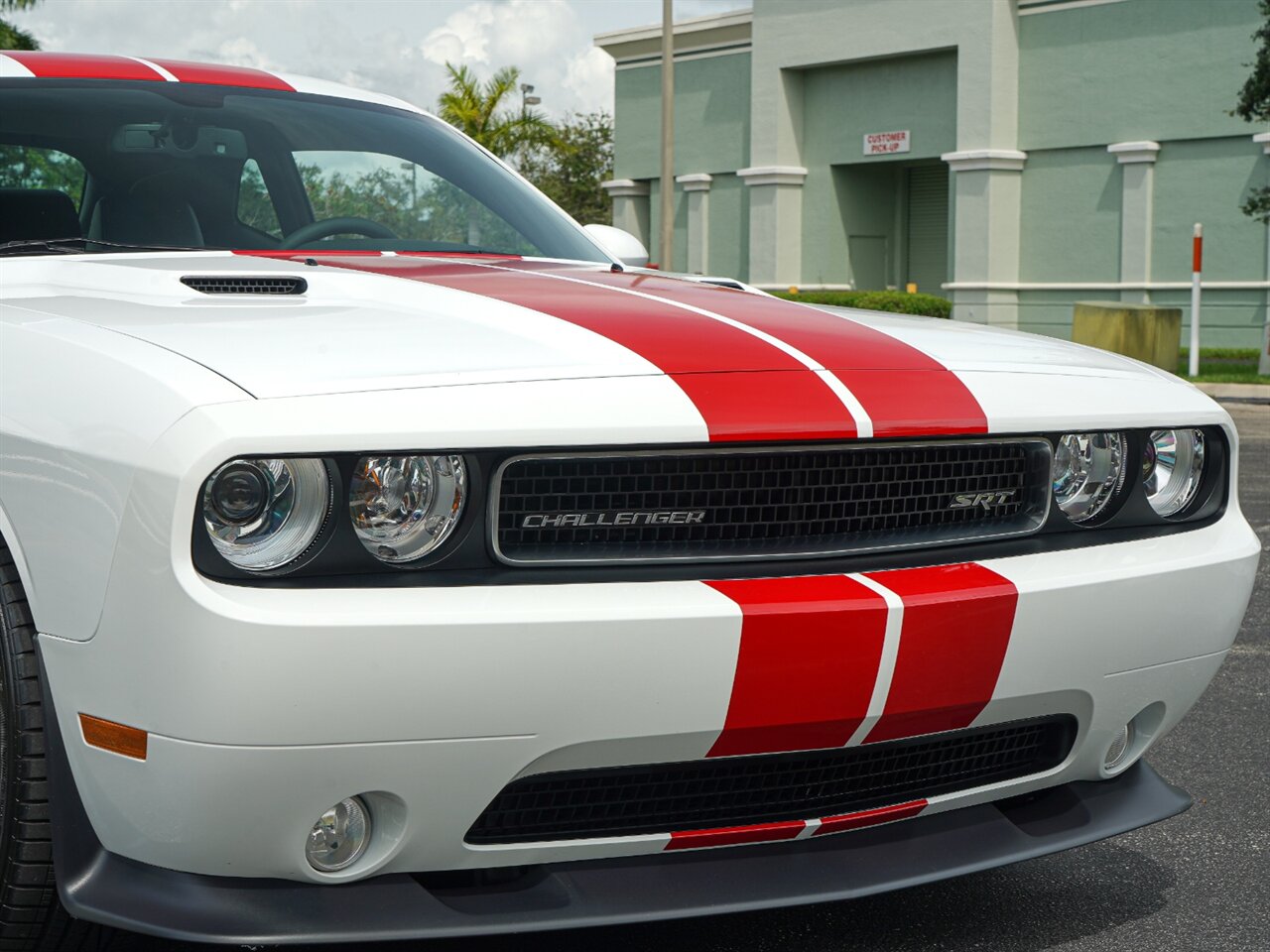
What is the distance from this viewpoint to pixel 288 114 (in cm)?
384

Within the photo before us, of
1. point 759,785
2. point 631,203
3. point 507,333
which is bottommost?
point 759,785

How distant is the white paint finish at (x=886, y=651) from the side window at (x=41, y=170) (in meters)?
1.96

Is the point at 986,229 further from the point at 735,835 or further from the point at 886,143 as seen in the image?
the point at 735,835

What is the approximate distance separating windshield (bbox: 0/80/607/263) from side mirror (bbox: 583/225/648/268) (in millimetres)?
101

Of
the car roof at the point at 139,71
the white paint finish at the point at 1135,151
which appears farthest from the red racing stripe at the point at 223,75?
the white paint finish at the point at 1135,151

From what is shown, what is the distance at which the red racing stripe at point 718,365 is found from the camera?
2.26 m

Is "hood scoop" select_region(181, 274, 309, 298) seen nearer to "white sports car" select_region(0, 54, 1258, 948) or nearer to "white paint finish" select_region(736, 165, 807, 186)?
"white sports car" select_region(0, 54, 1258, 948)

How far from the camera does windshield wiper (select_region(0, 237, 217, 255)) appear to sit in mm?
3225

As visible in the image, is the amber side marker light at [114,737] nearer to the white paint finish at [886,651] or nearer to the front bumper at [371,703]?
the front bumper at [371,703]

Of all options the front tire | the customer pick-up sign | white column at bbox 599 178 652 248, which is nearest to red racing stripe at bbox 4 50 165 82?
the front tire

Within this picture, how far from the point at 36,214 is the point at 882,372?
1.82 m

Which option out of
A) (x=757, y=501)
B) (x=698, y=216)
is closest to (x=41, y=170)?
(x=757, y=501)

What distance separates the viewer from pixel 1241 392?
1602cm

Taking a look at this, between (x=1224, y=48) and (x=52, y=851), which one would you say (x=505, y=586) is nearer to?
(x=52, y=851)
